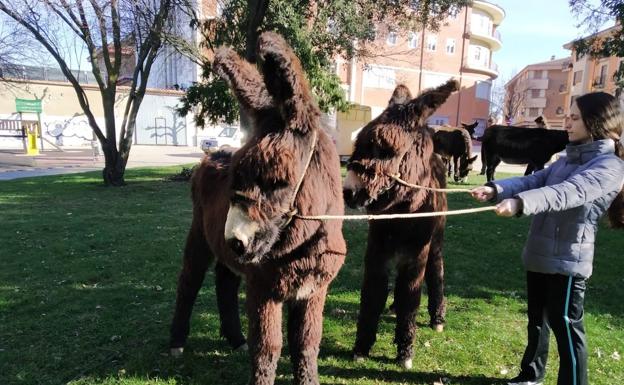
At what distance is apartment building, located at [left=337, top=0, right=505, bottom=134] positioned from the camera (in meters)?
42.1

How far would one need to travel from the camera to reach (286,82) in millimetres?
2266

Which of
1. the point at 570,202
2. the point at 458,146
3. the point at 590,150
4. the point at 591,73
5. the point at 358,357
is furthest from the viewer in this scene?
the point at 591,73

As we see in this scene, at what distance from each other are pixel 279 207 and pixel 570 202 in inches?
74.5

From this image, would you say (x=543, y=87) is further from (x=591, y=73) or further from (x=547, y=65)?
(x=591, y=73)

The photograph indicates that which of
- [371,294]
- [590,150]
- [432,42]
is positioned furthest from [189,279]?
[432,42]

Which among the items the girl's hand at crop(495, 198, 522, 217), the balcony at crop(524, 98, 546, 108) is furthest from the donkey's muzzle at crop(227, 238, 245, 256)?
the balcony at crop(524, 98, 546, 108)

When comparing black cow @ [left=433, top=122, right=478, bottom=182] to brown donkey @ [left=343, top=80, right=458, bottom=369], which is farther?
black cow @ [left=433, top=122, right=478, bottom=182]

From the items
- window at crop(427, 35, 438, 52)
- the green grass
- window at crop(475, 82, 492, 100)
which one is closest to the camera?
the green grass

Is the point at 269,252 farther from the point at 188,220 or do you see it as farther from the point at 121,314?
the point at 188,220

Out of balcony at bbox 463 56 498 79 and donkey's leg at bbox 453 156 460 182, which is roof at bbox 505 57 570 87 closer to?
balcony at bbox 463 56 498 79

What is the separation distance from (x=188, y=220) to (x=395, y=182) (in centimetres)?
730

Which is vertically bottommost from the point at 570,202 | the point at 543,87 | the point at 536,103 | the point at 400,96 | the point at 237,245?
the point at 237,245

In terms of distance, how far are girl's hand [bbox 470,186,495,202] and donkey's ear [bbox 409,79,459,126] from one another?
69 cm

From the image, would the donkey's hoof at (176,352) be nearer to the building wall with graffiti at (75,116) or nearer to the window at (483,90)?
the building wall with graffiti at (75,116)
